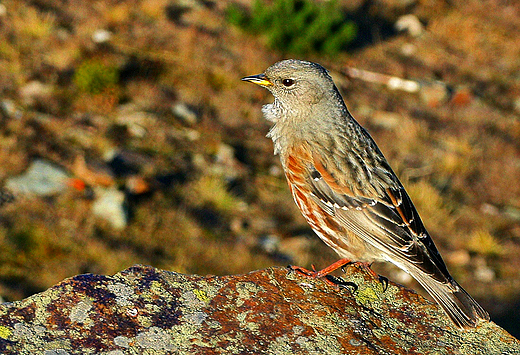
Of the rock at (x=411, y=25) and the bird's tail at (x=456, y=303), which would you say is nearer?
the bird's tail at (x=456, y=303)

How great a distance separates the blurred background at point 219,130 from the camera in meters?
9.72

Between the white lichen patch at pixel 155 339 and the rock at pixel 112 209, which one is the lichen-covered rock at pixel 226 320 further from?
the rock at pixel 112 209

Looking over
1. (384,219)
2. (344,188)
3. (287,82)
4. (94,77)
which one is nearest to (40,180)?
(94,77)

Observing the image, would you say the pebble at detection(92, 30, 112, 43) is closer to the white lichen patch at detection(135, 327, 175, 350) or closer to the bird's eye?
the bird's eye

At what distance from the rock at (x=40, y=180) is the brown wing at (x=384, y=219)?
20.1 ft

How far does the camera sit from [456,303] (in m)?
4.42

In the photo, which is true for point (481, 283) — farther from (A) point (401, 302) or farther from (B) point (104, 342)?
(B) point (104, 342)

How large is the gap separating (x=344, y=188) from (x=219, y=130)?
293 inches

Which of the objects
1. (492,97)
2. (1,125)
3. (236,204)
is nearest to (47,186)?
(1,125)

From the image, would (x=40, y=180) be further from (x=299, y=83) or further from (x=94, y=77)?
(x=299, y=83)

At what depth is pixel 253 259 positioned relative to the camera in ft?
31.5

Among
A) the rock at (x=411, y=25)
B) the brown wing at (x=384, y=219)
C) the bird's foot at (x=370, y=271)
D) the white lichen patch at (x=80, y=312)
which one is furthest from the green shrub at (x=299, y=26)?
the white lichen patch at (x=80, y=312)

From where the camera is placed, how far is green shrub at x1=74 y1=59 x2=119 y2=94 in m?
12.3

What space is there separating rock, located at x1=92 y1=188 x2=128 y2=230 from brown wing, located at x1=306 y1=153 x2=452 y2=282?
17.3 feet
